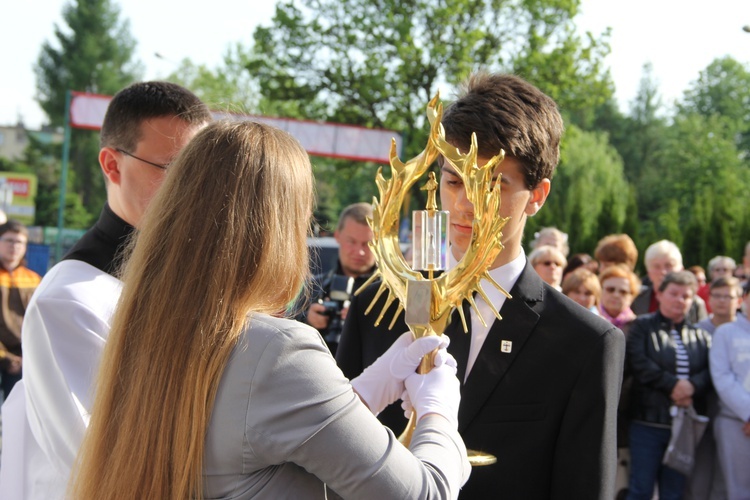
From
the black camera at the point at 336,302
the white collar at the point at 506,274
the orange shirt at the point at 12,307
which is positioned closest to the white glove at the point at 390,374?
the white collar at the point at 506,274

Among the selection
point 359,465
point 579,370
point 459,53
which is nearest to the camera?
point 359,465

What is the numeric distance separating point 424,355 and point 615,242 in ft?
20.2

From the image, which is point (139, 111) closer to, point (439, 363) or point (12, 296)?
point (439, 363)

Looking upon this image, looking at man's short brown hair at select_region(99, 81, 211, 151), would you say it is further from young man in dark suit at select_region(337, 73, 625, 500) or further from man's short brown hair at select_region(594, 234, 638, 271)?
man's short brown hair at select_region(594, 234, 638, 271)

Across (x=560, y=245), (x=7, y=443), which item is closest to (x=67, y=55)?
(x=560, y=245)

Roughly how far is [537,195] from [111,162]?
129 centimetres

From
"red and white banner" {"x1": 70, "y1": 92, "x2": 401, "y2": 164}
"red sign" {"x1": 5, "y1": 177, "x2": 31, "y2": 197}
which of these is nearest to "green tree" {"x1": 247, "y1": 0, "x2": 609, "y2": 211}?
"red and white banner" {"x1": 70, "y1": 92, "x2": 401, "y2": 164}

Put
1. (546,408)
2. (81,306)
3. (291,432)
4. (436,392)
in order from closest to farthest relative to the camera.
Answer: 1. (291,432)
2. (436,392)
3. (81,306)
4. (546,408)

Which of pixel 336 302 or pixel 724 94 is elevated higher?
pixel 724 94

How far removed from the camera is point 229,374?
1.62 meters

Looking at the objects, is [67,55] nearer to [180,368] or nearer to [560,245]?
[560,245]

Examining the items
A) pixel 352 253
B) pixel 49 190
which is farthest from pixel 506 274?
pixel 49 190

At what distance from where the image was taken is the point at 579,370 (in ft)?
7.18

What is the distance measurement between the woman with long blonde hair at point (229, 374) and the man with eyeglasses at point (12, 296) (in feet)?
19.0
